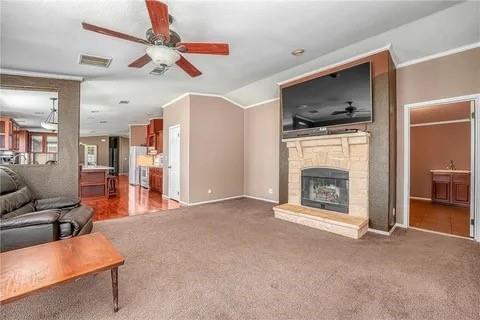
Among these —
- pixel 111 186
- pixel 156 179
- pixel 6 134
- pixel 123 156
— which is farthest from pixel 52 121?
pixel 123 156

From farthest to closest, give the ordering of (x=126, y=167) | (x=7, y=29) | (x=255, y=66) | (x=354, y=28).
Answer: (x=126, y=167), (x=255, y=66), (x=354, y=28), (x=7, y=29)

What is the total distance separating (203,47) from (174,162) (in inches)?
170

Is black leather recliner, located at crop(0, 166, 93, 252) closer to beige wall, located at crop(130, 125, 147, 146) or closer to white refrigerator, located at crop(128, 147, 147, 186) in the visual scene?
white refrigerator, located at crop(128, 147, 147, 186)

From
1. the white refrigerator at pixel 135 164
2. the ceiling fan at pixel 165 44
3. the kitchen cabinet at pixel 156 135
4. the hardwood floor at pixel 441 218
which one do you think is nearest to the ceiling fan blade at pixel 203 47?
the ceiling fan at pixel 165 44

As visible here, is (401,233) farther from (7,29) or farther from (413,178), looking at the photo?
(7,29)

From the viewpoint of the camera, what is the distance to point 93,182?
6680 mm

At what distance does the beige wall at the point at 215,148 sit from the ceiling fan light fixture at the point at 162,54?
10.6 ft

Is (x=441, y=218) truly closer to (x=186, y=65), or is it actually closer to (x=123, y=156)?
(x=186, y=65)

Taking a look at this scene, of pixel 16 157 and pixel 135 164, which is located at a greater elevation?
pixel 16 157

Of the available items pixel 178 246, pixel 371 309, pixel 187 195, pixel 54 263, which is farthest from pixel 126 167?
pixel 371 309

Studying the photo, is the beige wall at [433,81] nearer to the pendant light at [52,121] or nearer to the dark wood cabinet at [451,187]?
the dark wood cabinet at [451,187]

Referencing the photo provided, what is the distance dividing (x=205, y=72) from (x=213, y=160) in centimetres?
230

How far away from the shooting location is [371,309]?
5.74 feet

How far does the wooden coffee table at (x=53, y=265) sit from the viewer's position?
1.39 metres
